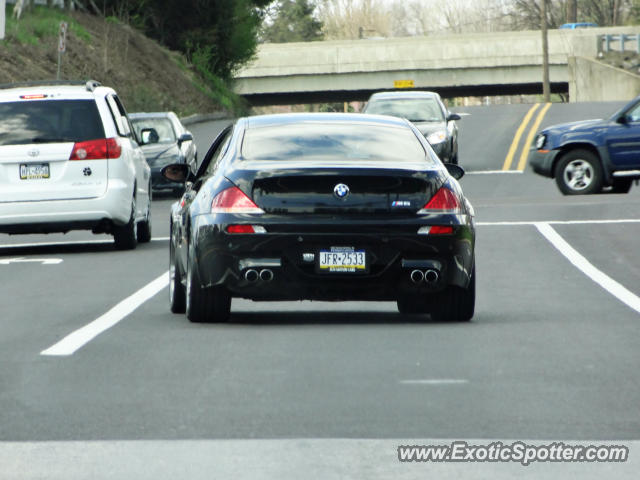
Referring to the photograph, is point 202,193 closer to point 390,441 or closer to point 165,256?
point 390,441

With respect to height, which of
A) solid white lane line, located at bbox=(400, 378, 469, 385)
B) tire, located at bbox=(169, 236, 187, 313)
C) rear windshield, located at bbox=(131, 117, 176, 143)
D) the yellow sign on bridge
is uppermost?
solid white lane line, located at bbox=(400, 378, 469, 385)

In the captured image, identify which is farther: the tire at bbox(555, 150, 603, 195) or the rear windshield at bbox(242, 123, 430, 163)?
the tire at bbox(555, 150, 603, 195)

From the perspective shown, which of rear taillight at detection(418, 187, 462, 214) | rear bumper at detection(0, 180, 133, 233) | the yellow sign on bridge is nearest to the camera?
rear taillight at detection(418, 187, 462, 214)

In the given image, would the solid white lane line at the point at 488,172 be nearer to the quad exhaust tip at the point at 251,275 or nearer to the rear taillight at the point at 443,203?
the rear taillight at the point at 443,203

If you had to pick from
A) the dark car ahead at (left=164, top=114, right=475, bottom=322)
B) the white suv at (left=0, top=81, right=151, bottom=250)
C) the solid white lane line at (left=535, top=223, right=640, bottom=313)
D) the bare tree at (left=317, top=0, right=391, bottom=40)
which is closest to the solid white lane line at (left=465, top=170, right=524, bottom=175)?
the solid white lane line at (left=535, top=223, right=640, bottom=313)

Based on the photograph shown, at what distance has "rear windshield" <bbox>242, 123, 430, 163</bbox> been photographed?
10.7 meters

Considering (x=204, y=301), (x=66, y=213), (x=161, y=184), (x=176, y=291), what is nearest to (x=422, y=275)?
(x=204, y=301)

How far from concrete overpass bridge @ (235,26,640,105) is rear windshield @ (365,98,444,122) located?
5304 centimetres

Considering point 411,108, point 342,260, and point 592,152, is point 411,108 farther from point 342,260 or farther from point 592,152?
point 342,260

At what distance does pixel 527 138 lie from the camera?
144 feet

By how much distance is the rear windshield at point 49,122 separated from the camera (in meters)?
17.8

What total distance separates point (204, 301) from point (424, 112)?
20.9 meters

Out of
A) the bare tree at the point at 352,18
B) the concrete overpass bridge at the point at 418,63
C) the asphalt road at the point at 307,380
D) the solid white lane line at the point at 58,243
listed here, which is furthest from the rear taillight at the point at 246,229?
the bare tree at the point at 352,18

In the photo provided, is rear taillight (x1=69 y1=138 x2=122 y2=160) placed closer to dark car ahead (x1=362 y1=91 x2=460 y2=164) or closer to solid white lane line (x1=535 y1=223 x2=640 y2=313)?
solid white lane line (x1=535 y1=223 x2=640 y2=313)
